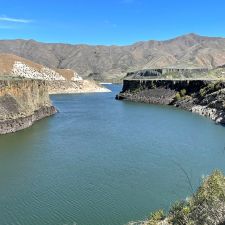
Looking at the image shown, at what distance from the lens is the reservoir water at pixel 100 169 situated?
18.5m

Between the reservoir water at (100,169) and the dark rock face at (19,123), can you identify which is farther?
the dark rock face at (19,123)

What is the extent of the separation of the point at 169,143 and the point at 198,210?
22120 millimetres

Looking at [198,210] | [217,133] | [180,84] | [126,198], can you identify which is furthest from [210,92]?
[198,210]

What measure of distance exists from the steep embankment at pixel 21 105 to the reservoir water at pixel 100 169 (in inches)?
53.2

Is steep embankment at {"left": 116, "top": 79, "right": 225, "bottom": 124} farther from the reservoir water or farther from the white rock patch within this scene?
the white rock patch

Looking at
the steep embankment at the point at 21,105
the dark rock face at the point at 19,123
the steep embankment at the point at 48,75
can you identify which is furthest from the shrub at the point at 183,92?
the steep embankment at the point at 48,75

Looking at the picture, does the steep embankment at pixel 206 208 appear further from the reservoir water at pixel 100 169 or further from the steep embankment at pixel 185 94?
the steep embankment at pixel 185 94

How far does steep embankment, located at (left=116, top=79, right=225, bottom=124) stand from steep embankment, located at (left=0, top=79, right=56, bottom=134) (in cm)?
1997

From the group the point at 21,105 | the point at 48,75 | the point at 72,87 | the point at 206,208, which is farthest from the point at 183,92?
the point at 206,208

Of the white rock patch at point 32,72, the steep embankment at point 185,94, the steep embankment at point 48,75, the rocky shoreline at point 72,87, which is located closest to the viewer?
the steep embankment at point 185,94

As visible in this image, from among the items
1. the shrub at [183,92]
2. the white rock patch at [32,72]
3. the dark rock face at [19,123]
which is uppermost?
→ the white rock patch at [32,72]

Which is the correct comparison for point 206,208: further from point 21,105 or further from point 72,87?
point 72,87

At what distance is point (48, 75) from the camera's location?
116312 mm

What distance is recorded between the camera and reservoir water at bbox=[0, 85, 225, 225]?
A: 60.6ft
